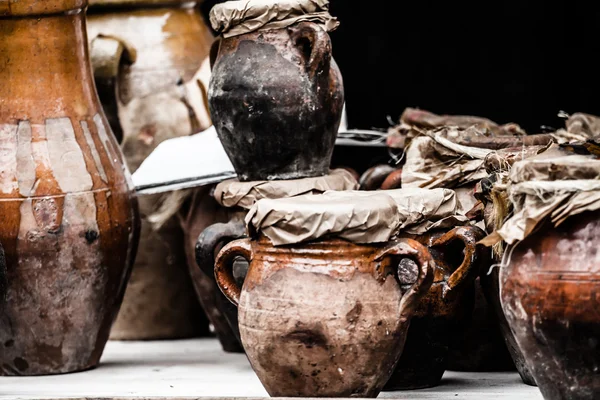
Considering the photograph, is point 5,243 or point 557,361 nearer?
point 557,361

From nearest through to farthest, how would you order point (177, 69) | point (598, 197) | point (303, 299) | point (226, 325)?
point (598, 197)
point (303, 299)
point (226, 325)
point (177, 69)

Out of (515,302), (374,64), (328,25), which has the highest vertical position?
(328,25)

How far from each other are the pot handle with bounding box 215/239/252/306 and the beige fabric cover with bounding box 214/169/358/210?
1.67 feet

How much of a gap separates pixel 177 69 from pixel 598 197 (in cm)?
242

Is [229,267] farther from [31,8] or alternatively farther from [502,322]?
[31,8]

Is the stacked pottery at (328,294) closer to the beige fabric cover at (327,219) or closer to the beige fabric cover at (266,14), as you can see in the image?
the beige fabric cover at (327,219)

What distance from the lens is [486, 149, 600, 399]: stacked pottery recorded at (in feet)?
12.4

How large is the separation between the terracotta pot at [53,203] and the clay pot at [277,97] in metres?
0.50

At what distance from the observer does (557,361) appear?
3.87 meters

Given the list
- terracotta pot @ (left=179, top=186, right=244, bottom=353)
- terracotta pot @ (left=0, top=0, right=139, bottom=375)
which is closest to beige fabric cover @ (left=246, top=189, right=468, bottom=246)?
terracotta pot @ (left=0, top=0, right=139, bottom=375)

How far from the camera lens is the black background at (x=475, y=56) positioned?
654 centimetres

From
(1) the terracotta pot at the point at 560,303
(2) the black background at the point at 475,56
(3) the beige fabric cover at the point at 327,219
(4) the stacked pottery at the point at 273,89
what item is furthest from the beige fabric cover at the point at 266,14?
(2) the black background at the point at 475,56

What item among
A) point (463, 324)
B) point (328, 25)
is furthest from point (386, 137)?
point (463, 324)

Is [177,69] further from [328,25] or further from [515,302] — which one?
[515,302]
